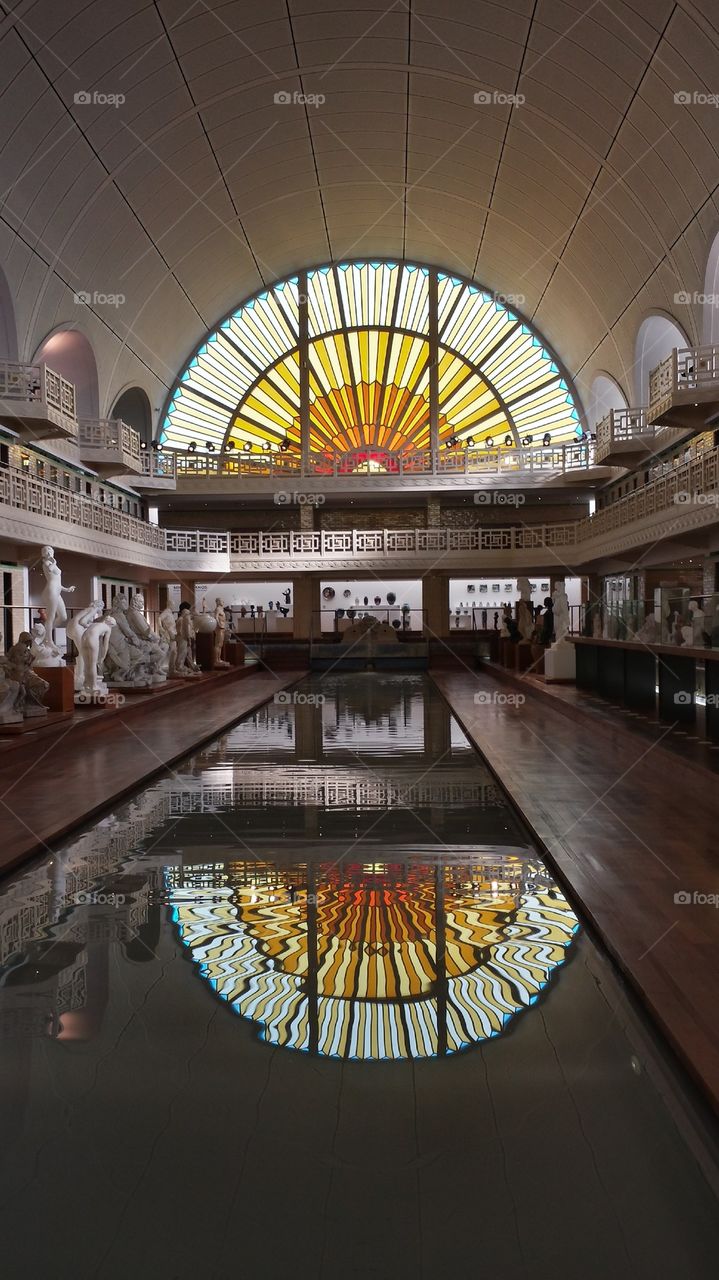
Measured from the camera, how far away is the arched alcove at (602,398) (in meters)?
32.9

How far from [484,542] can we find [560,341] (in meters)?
8.09

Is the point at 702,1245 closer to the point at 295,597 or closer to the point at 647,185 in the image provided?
the point at 647,185

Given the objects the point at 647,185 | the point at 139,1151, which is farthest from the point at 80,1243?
the point at 647,185

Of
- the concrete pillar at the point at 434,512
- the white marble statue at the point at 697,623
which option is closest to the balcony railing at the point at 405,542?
the concrete pillar at the point at 434,512

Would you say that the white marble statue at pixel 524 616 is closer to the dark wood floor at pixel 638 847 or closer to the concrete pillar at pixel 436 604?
the concrete pillar at pixel 436 604

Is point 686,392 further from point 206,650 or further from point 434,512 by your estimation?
point 434,512

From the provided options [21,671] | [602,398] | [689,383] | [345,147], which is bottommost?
[21,671]
